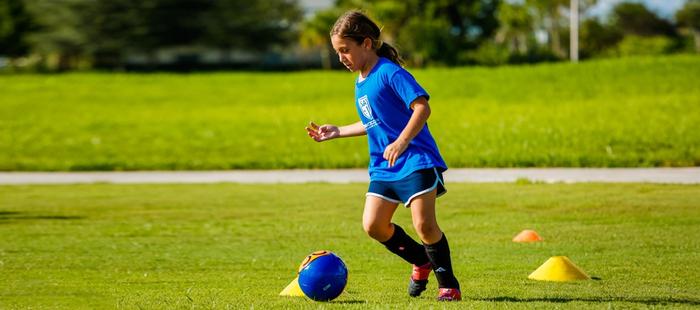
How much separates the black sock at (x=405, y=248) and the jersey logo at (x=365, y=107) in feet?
2.59

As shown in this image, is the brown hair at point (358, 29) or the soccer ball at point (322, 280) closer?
the brown hair at point (358, 29)

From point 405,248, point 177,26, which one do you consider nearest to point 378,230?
point 405,248

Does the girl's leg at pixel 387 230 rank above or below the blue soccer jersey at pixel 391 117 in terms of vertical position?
below

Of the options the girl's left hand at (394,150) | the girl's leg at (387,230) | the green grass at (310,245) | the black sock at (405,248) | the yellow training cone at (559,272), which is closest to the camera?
the girl's left hand at (394,150)

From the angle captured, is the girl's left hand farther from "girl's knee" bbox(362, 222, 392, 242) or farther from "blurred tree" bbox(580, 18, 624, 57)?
"blurred tree" bbox(580, 18, 624, 57)

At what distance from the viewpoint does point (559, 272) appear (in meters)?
8.16

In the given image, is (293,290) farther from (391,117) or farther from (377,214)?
(391,117)

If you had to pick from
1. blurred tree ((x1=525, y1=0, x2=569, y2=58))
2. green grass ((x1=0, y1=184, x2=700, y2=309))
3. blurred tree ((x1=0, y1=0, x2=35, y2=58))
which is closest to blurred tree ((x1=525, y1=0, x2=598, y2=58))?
blurred tree ((x1=525, y1=0, x2=569, y2=58))

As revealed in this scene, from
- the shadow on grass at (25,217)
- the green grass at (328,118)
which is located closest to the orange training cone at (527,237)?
the shadow on grass at (25,217)

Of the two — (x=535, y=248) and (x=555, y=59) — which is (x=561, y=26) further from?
(x=535, y=248)

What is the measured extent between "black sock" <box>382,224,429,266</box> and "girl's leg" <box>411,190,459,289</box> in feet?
0.81

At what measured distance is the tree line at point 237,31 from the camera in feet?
174

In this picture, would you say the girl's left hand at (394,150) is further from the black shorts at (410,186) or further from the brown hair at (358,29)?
the brown hair at (358,29)

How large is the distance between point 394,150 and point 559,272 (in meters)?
2.07
